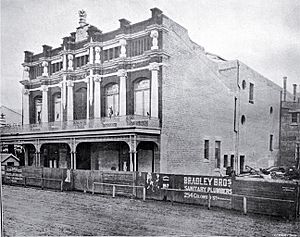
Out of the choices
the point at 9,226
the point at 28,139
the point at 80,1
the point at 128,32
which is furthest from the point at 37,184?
the point at 80,1

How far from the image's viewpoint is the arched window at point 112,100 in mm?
10977

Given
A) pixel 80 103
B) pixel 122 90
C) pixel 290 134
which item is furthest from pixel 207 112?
pixel 80 103

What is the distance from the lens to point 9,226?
19.0 ft

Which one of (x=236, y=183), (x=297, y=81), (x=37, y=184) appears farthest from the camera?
(x=37, y=184)

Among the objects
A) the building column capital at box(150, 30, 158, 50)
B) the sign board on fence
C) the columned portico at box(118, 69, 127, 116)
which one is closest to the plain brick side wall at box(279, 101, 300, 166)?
the building column capital at box(150, 30, 158, 50)

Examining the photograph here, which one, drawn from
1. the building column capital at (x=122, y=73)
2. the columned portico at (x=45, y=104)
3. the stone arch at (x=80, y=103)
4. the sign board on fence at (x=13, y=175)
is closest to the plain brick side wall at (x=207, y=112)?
the building column capital at (x=122, y=73)

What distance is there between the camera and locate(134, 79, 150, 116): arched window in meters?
9.90

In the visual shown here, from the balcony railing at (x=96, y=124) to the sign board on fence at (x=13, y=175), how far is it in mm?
1174

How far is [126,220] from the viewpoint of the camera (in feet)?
19.6

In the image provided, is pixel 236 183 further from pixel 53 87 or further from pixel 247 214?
pixel 53 87

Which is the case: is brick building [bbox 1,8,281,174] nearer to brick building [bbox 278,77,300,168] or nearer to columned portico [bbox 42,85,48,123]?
columned portico [bbox 42,85,48,123]

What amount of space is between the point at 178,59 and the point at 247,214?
4369 mm

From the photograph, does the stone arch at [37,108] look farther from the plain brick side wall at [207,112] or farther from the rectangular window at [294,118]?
the rectangular window at [294,118]

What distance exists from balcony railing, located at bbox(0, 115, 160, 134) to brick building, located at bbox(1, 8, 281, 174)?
0.03 metres
